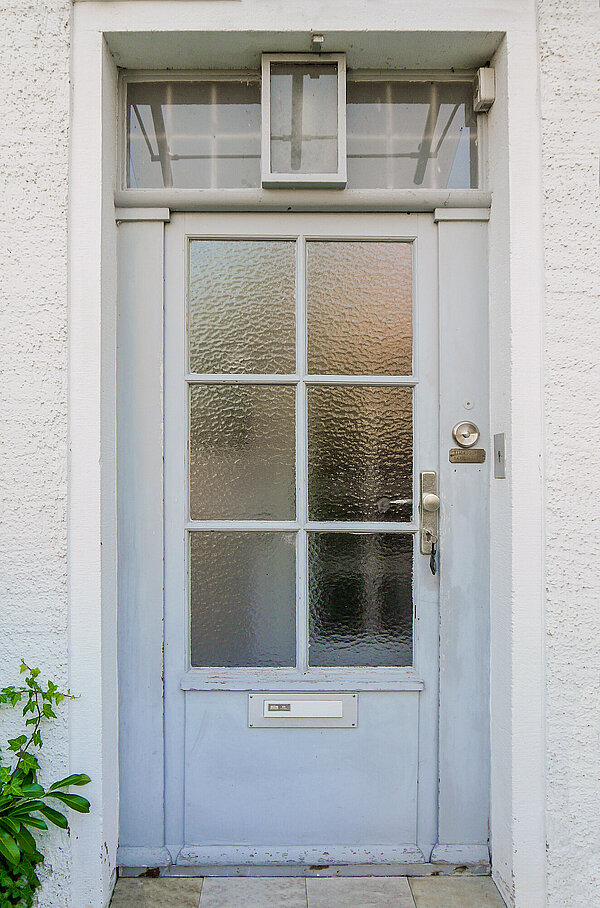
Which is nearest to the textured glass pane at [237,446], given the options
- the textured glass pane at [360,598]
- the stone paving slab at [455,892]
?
the textured glass pane at [360,598]

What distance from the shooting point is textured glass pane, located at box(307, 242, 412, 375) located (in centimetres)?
237

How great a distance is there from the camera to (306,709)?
2.31 metres

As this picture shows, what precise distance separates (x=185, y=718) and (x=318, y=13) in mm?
2234

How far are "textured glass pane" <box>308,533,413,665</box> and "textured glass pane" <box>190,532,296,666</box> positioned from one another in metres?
0.08

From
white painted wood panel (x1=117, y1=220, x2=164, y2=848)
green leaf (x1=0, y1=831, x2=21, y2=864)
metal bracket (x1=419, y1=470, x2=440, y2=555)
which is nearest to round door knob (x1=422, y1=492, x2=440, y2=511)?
metal bracket (x1=419, y1=470, x2=440, y2=555)

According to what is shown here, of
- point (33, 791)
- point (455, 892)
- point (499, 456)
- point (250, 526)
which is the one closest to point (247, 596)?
point (250, 526)

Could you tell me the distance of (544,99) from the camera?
6.91 ft

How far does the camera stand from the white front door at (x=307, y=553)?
7.59 feet

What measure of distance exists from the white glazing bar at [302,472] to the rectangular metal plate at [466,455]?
48 centimetres

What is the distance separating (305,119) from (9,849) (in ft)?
7.48

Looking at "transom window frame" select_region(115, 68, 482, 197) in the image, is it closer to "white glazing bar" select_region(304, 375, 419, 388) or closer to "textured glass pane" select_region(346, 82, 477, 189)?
"textured glass pane" select_region(346, 82, 477, 189)

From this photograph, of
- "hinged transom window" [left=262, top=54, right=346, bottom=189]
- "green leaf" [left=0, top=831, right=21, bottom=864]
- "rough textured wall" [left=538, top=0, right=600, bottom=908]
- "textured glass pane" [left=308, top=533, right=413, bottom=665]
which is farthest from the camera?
"textured glass pane" [left=308, top=533, right=413, bottom=665]

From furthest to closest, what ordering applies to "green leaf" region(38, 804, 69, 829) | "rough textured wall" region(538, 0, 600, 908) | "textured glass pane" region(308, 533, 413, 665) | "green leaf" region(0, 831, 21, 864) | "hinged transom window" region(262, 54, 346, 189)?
"textured glass pane" region(308, 533, 413, 665) < "hinged transom window" region(262, 54, 346, 189) < "rough textured wall" region(538, 0, 600, 908) < "green leaf" region(38, 804, 69, 829) < "green leaf" region(0, 831, 21, 864)

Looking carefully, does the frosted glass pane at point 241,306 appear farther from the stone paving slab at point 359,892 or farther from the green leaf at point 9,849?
the stone paving slab at point 359,892
